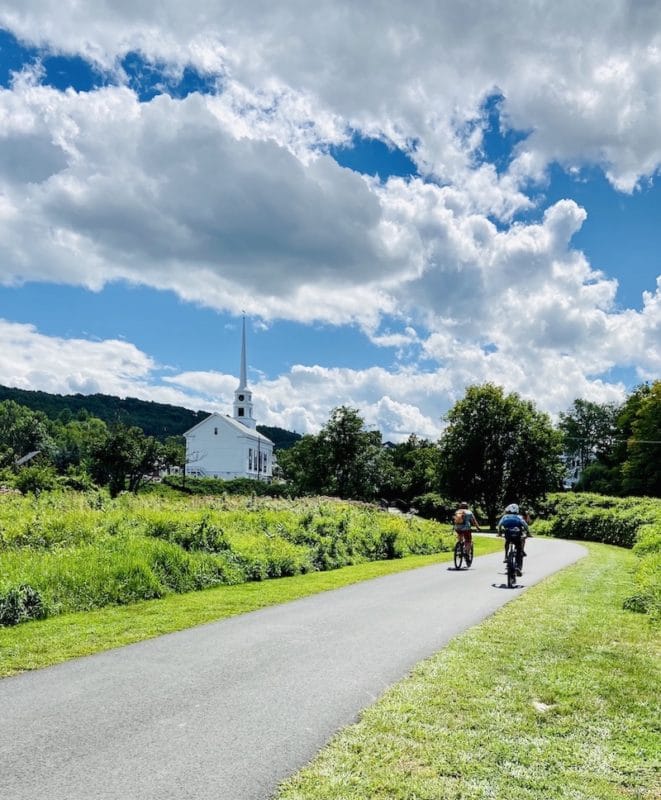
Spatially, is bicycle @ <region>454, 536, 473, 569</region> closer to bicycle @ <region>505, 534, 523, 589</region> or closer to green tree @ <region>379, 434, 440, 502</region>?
bicycle @ <region>505, 534, 523, 589</region>

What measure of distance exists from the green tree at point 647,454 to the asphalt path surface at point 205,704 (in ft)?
185

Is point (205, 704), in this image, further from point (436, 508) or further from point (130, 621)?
point (436, 508)

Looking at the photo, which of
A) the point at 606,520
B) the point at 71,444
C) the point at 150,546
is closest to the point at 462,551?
the point at 150,546

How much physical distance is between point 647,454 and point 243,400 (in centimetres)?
6495

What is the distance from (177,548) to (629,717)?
1024cm

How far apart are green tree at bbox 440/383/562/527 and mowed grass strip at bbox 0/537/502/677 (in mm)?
41710

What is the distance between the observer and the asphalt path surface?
4.34m

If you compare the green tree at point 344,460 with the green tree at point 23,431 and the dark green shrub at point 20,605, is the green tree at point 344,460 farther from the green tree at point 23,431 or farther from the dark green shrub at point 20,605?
the green tree at point 23,431

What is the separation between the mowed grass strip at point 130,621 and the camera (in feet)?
25.0

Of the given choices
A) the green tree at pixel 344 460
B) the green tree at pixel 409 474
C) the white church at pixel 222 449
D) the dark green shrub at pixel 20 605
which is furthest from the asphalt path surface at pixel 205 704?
the white church at pixel 222 449

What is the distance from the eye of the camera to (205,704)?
5828 millimetres

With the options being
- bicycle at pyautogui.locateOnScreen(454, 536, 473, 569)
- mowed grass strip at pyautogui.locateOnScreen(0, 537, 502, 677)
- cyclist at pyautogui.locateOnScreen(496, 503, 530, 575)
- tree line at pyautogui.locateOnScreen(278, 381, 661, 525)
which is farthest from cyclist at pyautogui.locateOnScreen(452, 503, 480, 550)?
tree line at pyautogui.locateOnScreen(278, 381, 661, 525)

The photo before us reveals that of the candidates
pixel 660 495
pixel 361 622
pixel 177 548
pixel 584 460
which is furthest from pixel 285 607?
pixel 584 460

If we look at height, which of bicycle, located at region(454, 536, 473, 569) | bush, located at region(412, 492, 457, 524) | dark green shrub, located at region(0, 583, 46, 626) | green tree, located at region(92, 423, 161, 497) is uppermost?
green tree, located at region(92, 423, 161, 497)
